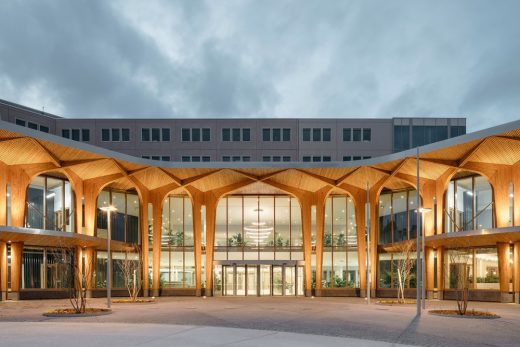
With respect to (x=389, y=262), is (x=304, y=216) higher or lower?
higher

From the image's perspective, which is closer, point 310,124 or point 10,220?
point 10,220

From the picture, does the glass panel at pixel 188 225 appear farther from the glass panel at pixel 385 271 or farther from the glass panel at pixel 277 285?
the glass panel at pixel 385 271

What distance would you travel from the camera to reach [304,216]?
44.5 meters

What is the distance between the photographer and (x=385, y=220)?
4453 centimetres

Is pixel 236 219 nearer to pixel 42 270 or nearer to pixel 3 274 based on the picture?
pixel 42 270

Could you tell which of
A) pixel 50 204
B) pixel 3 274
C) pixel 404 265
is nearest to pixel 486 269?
pixel 404 265

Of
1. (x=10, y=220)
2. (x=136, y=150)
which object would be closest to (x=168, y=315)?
(x=10, y=220)

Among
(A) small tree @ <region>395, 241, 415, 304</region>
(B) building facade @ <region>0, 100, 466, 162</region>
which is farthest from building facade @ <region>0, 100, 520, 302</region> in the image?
(B) building facade @ <region>0, 100, 466, 162</region>

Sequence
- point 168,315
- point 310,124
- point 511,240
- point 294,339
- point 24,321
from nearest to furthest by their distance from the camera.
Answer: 1. point 294,339
2. point 24,321
3. point 168,315
4. point 511,240
5. point 310,124

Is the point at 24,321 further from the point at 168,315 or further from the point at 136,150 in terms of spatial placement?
the point at 136,150

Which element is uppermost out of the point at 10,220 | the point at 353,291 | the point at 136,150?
the point at 136,150

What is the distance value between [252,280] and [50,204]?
1580cm

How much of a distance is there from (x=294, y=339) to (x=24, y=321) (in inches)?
416

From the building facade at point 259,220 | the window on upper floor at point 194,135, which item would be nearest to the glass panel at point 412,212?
the building facade at point 259,220
